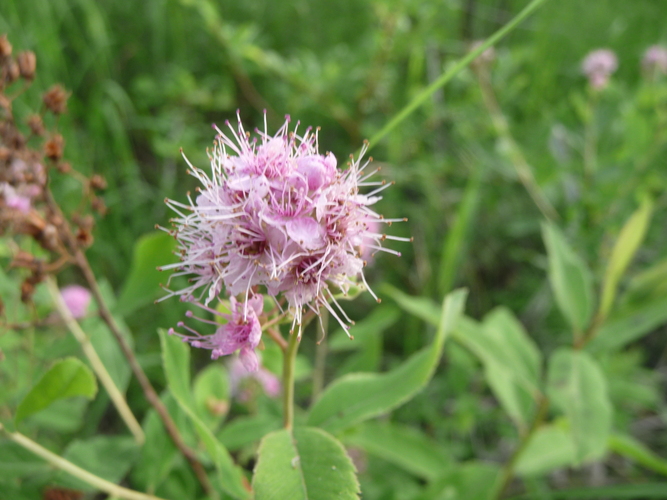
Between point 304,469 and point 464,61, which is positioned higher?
point 464,61

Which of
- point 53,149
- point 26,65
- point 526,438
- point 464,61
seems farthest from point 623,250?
point 26,65

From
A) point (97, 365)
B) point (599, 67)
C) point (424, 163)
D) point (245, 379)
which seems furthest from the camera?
point (424, 163)

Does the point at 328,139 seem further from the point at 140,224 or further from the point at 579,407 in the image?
the point at 579,407

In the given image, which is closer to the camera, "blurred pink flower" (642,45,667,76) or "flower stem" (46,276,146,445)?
"flower stem" (46,276,146,445)

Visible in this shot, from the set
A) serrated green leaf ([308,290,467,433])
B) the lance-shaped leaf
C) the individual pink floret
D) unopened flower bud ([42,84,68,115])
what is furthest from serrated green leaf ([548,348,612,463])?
unopened flower bud ([42,84,68,115])

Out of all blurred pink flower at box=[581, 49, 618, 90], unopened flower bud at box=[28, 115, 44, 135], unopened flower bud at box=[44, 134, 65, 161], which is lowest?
unopened flower bud at box=[44, 134, 65, 161]

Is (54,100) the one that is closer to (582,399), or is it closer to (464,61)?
(464,61)

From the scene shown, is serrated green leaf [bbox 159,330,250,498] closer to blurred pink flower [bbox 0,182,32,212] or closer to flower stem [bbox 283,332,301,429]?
flower stem [bbox 283,332,301,429]
